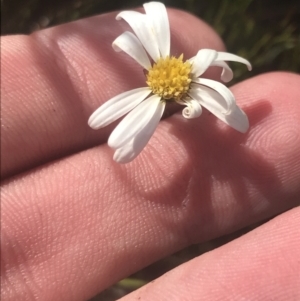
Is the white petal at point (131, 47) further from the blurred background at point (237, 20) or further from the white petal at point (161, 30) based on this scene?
the blurred background at point (237, 20)

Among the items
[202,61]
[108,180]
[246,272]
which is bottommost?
[246,272]

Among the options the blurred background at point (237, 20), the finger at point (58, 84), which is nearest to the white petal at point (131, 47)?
the finger at point (58, 84)

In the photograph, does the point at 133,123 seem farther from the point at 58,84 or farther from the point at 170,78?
the point at 58,84

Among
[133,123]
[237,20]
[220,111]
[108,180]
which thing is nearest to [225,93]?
[220,111]

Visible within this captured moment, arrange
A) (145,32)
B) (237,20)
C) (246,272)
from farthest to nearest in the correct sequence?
(237,20) → (145,32) → (246,272)

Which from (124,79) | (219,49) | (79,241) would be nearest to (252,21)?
(219,49)

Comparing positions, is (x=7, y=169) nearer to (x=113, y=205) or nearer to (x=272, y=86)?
(x=113, y=205)
